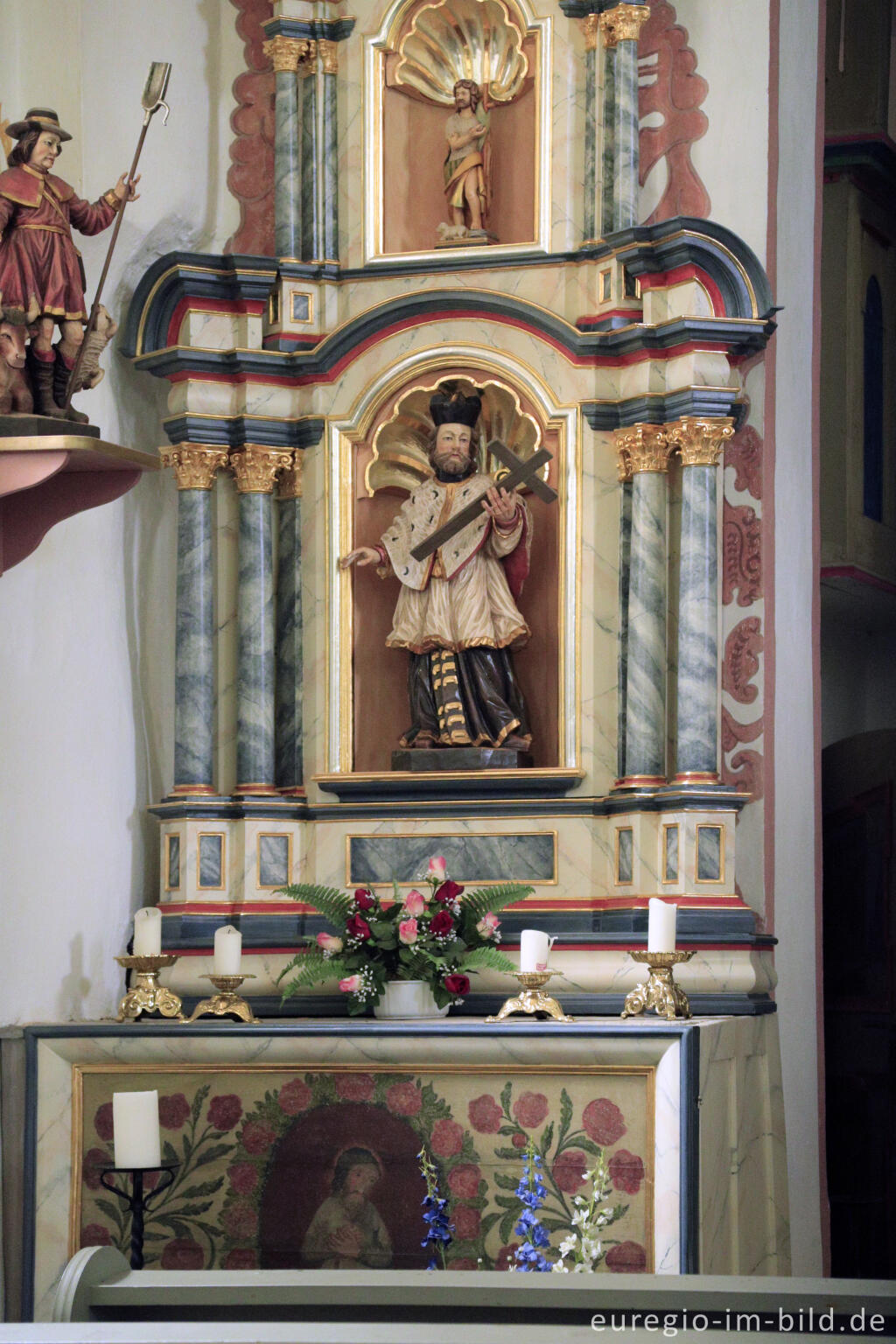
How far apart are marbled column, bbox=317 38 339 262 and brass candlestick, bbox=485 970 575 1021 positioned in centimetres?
320

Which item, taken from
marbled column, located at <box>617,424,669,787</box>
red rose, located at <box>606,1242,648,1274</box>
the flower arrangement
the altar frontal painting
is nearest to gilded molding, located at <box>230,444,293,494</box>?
marbled column, located at <box>617,424,669,787</box>

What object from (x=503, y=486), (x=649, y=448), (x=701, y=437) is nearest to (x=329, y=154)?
(x=503, y=486)

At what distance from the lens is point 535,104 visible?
321 inches

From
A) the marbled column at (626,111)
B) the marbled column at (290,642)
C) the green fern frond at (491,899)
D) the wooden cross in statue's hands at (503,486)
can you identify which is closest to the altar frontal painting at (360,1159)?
the green fern frond at (491,899)

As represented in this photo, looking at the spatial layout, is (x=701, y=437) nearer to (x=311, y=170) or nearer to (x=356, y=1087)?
(x=311, y=170)

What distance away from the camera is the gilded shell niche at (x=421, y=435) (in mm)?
8117

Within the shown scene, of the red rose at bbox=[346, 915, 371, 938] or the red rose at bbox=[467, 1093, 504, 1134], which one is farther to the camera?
the red rose at bbox=[346, 915, 371, 938]

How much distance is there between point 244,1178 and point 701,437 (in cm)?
322

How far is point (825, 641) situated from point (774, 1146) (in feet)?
11.3

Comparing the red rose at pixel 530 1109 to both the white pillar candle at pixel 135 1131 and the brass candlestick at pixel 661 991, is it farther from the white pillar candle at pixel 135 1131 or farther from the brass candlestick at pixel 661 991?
the white pillar candle at pixel 135 1131

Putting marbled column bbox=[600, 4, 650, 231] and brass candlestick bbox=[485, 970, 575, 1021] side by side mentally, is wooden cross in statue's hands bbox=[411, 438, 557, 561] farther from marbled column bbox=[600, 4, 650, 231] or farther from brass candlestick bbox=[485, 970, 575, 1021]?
brass candlestick bbox=[485, 970, 575, 1021]

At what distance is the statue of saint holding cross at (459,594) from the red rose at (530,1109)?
1800 mm

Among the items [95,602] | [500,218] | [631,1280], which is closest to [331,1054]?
[95,602]

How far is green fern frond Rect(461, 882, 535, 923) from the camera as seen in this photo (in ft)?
23.4
